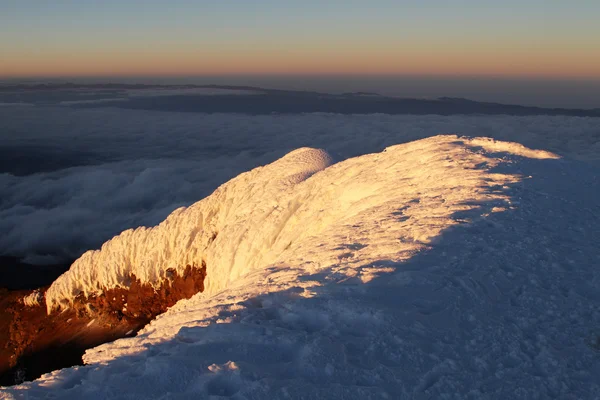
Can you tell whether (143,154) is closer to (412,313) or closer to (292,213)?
(292,213)

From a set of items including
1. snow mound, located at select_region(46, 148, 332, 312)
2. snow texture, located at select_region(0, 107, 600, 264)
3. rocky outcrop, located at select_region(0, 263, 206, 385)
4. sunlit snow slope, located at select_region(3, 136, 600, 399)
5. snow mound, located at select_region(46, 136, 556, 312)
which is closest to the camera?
sunlit snow slope, located at select_region(3, 136, 600, 399)

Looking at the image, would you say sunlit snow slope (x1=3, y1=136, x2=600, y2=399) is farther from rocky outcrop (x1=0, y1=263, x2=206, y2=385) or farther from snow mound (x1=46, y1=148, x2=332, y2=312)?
rocky outcrop (x1=0, y1=263, x2=206, y2=385)

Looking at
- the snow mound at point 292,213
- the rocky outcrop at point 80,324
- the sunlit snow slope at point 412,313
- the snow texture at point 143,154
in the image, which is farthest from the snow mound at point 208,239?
the snow texture at point 143,154

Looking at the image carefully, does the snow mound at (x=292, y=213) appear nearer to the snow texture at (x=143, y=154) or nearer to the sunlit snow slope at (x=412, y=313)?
the sunlit snow slope at (x=412, y=313)

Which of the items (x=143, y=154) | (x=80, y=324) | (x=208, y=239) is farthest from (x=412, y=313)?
(x=143, y=154)

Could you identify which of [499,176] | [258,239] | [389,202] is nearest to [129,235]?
[258,239]

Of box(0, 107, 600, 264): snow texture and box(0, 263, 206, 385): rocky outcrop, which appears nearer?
box(0, 263, 206, 385): rocky outcrop

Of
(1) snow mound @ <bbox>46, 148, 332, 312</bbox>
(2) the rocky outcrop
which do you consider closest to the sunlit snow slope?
(1) snow mound @ <bbox>46, 148, 332, 312</bbox>
